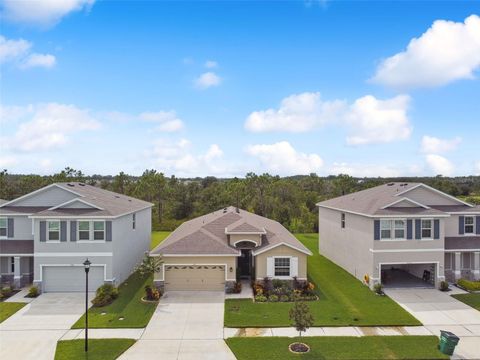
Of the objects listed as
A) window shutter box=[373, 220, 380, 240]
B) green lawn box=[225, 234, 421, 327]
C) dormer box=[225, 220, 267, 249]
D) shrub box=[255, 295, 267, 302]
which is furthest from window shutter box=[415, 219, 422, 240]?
shrub box=[255, 295, 267, 302]

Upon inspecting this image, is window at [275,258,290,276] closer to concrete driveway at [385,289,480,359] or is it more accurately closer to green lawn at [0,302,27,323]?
concrete driveway at [385,289,480,359]

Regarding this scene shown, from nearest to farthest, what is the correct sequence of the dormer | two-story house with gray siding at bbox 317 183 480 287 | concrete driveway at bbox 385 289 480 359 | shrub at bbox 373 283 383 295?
concrete driveway at bbox 385 289 480 359, shrub at bbox 373 283 383 295, two-story house with gray siding at bbox 317 183 480 287, the dormer

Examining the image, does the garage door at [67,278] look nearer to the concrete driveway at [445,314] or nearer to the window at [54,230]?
the window at [54,230]

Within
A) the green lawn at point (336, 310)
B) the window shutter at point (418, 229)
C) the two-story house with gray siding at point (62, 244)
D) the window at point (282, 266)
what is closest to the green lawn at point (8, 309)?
the two-story house with gray siding at point (62, 244)

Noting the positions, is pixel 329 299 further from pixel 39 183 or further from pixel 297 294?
pixel 39 183

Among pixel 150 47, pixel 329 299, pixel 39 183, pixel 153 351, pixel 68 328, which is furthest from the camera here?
pixel 39 183

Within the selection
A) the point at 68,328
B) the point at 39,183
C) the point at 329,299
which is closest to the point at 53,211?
the point at 68,328

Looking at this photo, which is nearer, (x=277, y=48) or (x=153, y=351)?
(x=153, y=351)
